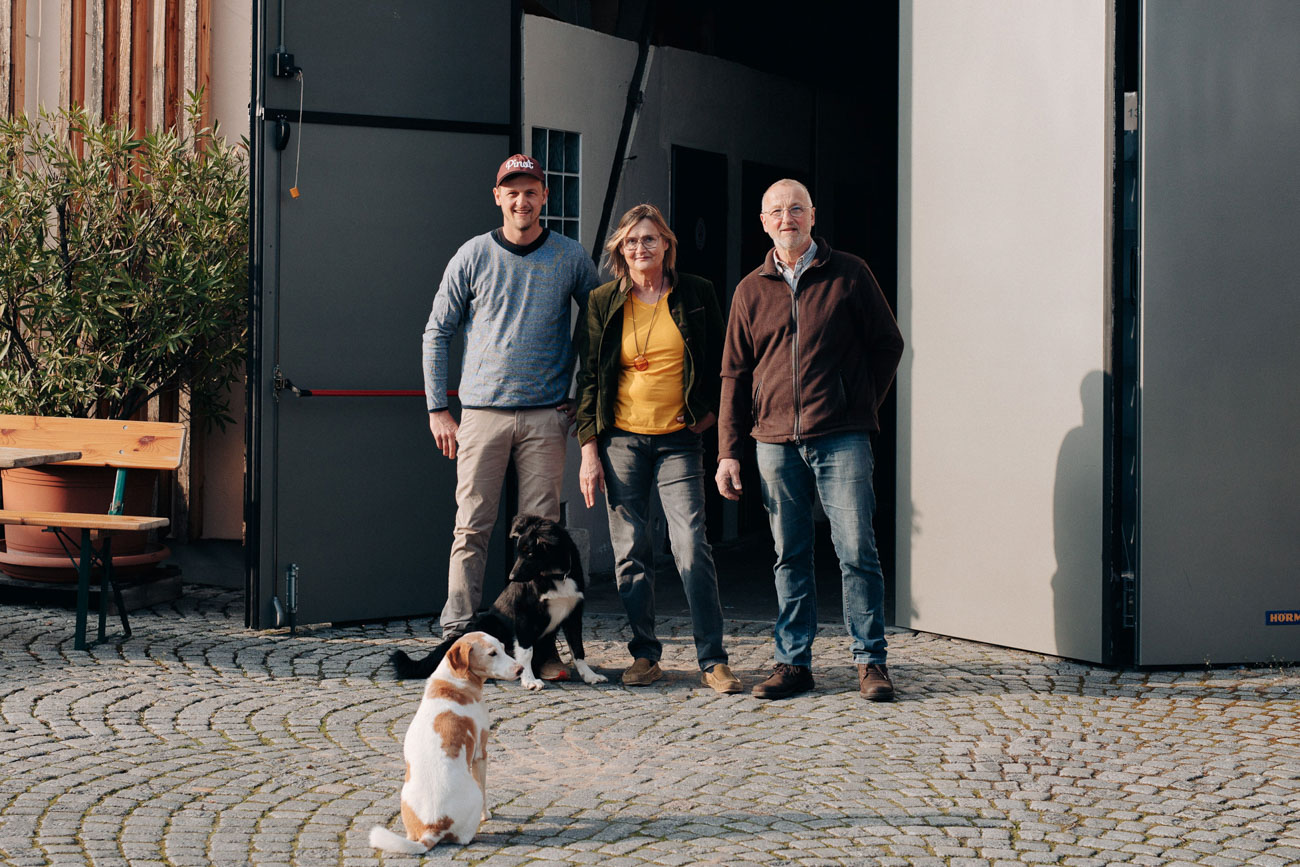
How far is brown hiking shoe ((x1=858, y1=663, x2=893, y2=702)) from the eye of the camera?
5539 millimetres

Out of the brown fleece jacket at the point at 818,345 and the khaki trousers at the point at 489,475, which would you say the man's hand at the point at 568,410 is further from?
the brown fleece jacket at the point at 818,345

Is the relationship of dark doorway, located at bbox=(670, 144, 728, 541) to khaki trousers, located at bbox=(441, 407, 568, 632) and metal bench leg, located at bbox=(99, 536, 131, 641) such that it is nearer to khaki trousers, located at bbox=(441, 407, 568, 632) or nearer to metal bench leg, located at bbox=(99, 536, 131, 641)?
khaki trousers, located at bbox=(441, 407, 568, 632)

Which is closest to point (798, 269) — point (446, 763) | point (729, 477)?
point (729, 477)

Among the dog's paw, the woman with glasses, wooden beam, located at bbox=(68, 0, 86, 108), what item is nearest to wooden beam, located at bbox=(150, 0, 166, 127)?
wooden beam, located at bbox=(68, 0, 86, 108)

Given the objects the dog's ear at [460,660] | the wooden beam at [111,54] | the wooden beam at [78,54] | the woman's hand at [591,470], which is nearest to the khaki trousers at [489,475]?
the woman's hand at [591,470]

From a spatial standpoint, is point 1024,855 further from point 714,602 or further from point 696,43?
point 696,43

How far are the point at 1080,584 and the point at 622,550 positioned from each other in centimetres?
200

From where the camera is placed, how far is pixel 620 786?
4430 millimetres

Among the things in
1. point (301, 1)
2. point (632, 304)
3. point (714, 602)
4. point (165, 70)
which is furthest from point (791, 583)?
point (165, 70)

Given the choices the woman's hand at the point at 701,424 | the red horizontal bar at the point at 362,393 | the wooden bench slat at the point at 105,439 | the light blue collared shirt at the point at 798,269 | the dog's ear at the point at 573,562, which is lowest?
the dog's ear at the point at 573,562

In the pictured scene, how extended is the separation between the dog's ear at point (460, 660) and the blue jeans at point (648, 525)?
184 centimetres

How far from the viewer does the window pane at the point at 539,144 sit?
27.2 ft

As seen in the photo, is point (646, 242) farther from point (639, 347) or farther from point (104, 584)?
point (104, 584)

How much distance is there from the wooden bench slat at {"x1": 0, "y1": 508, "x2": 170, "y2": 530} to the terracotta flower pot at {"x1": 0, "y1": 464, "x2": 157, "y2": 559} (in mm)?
594
